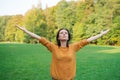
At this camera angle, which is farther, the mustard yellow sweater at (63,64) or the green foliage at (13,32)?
the green foliage at (13,32)

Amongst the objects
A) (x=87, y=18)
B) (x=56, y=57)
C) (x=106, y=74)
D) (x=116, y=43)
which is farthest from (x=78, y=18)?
(x=56, y=57)

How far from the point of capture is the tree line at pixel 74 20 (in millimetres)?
22719

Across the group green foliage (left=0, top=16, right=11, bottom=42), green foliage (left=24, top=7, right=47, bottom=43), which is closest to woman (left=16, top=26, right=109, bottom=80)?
green foliage (left=24, top=7, right=47, bottom=43)

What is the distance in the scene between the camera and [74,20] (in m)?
26.0

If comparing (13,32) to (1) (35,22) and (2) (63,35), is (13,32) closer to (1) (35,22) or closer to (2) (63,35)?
Answer: (1) (35,22)

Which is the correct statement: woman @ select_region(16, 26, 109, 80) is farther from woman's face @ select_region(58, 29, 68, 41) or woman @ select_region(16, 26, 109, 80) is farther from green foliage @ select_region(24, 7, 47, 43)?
green foliage @ select_region(24, 7, 47, 43)

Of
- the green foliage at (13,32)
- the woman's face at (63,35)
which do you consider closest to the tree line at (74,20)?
the green foliage at (13,32)

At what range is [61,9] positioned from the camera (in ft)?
91.6

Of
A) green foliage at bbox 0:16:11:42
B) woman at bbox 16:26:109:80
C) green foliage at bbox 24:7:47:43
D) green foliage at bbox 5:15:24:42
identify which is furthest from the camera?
green foliage at bbox 0:16:11:42

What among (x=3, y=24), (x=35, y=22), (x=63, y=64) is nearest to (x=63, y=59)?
(x=63, y=64)

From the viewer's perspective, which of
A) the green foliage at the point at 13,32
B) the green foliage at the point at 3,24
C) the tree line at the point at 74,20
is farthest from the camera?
the green foliage at the point at 3,24

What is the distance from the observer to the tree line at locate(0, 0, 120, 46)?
2272 cm

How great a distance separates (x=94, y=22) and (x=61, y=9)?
4097mm

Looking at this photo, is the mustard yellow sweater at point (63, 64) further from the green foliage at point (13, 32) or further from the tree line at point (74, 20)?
the green foliage at point (13, 32)
